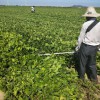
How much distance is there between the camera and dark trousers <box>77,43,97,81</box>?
6241mm

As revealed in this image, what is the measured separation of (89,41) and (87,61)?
566 millimetres

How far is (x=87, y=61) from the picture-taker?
6492 mm

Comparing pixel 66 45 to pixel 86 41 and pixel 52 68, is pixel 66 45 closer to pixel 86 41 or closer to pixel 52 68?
pixel 86 41

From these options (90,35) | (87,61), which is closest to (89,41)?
(90,35)

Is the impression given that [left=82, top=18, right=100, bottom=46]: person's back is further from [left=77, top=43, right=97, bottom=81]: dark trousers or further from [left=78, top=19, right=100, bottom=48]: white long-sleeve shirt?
[left=77, top=43, right=97, bottom=81]: dark trousers

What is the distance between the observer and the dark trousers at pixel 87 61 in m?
6.24

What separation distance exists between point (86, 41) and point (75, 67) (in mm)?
1226

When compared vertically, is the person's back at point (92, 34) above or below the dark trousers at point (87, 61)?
above

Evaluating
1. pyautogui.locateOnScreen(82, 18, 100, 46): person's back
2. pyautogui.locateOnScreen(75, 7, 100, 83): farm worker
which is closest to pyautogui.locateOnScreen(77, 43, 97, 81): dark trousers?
pyautogui.locateOnScreen(75, 7, 100, 83): farm worker

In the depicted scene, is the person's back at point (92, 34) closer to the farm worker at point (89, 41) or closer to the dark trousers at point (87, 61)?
the farm worker at point (89, 41)

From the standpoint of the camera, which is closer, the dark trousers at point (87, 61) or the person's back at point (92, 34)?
the person's back at point (92, 34)

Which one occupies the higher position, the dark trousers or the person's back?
the person's back

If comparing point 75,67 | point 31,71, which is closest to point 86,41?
point 75,67

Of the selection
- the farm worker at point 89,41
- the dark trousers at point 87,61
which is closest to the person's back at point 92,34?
the farm worker at point 89,41
